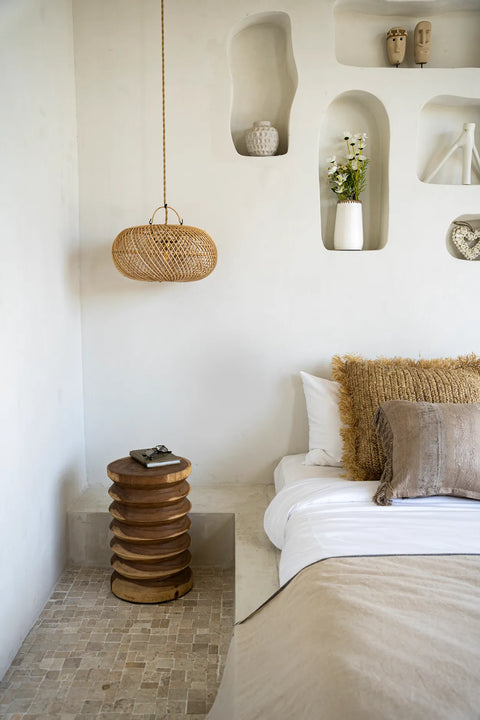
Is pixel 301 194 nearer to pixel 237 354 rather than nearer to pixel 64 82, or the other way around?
pixel 237 354

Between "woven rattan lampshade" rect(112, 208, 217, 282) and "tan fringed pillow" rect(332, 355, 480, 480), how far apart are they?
0.82 metres

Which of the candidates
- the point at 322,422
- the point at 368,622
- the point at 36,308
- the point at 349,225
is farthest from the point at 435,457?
the point at 36,308

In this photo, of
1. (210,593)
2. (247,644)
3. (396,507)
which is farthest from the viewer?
(210,593)

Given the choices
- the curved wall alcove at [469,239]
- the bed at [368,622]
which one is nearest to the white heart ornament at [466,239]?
the curved wall alcove at [469,239]

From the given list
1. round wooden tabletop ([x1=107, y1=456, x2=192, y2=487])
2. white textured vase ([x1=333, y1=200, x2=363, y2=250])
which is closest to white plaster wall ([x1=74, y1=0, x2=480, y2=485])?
white textured vase ([x1=333, y1=200, x2=363, y2=250])

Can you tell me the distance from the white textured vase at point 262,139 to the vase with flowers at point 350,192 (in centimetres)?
30

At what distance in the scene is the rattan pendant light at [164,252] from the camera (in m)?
2.61

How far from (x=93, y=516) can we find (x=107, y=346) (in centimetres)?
81

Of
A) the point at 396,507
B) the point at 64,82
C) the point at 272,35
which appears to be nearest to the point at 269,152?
the point at 272,35

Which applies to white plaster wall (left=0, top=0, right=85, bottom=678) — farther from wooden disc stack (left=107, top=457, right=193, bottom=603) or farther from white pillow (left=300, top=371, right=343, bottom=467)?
white pillow (left=300, top=371, right=343, bottom=467)

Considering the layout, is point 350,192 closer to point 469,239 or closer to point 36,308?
point 469,239

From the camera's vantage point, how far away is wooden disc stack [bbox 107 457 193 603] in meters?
2.54

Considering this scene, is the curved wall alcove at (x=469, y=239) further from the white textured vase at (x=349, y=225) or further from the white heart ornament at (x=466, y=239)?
the white textured vase at (x=349, y=225)

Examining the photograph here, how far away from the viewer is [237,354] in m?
3.10
